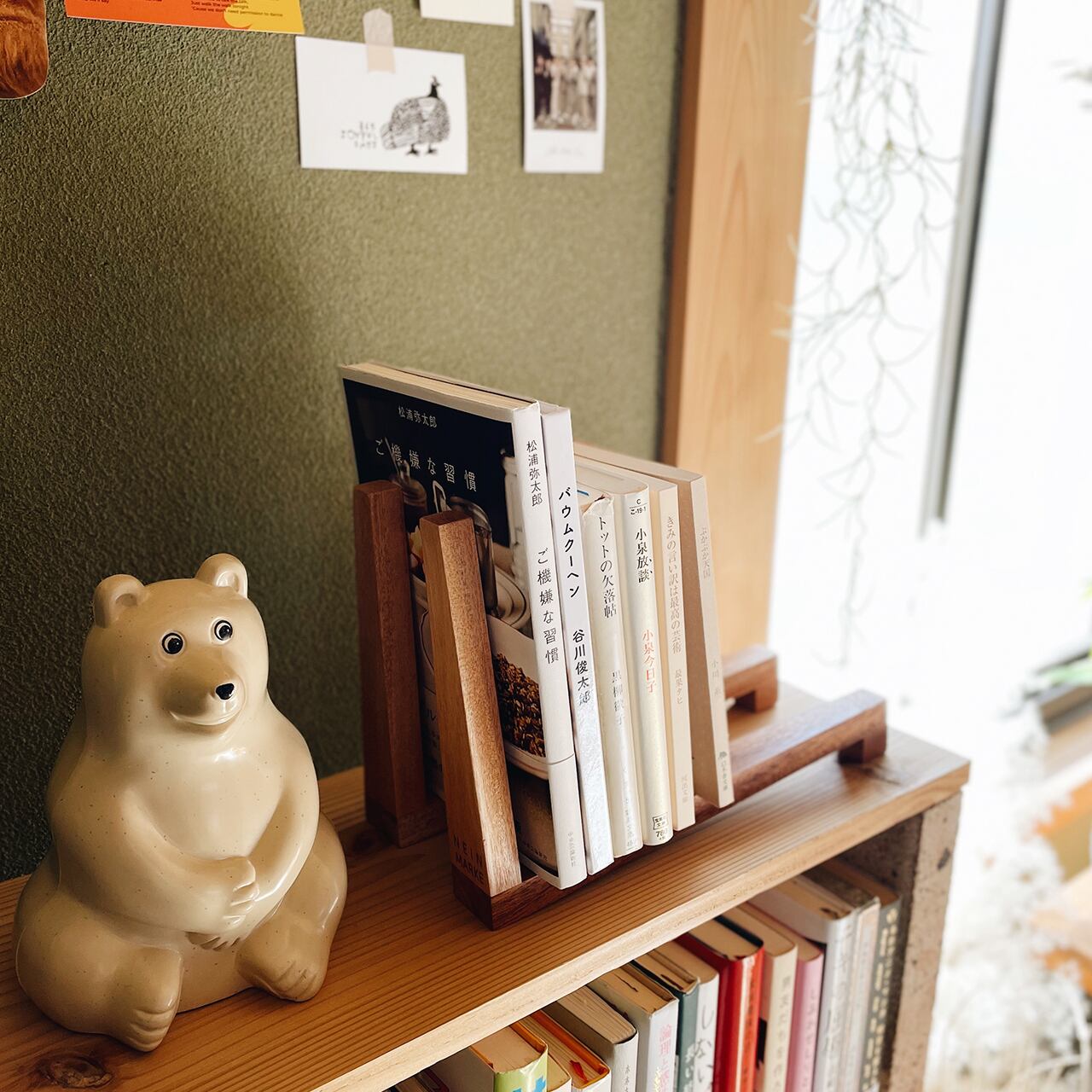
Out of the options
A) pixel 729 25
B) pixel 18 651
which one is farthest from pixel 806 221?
pixel 18 651

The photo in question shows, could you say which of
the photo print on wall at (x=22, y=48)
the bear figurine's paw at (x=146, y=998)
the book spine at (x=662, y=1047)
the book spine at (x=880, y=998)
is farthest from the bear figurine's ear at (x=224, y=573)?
the book spine at (x=880, y=998)

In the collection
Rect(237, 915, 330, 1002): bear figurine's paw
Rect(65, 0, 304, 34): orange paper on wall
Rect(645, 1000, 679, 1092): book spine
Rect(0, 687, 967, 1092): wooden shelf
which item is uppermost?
Rect(65, 0, 304, 34): orange paper on wall

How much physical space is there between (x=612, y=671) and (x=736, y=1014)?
0.37 metres

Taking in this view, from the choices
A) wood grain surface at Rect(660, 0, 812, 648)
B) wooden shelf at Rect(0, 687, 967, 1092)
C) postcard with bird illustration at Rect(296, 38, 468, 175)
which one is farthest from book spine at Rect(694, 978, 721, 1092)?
postcard with bird illustration at Rect(296, 38, 468, 175)

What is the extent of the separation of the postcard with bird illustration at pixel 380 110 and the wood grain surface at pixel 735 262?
273 mm

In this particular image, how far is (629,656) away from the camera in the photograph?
75cm

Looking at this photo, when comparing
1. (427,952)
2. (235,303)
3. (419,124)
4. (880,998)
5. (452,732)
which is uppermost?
(419,124)

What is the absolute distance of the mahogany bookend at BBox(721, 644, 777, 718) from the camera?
102cm

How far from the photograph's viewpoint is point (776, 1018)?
3.05 feet

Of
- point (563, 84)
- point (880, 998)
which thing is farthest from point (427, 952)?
point (563, 84)

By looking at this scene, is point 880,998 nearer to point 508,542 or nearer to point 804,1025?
point 804,1025

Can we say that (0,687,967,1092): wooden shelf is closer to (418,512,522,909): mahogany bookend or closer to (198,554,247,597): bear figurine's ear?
(418,512,522,909): mahogany bookend

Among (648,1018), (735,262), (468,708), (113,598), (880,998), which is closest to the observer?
(113,598)

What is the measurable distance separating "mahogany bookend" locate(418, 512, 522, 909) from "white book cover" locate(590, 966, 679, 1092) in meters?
0.18
